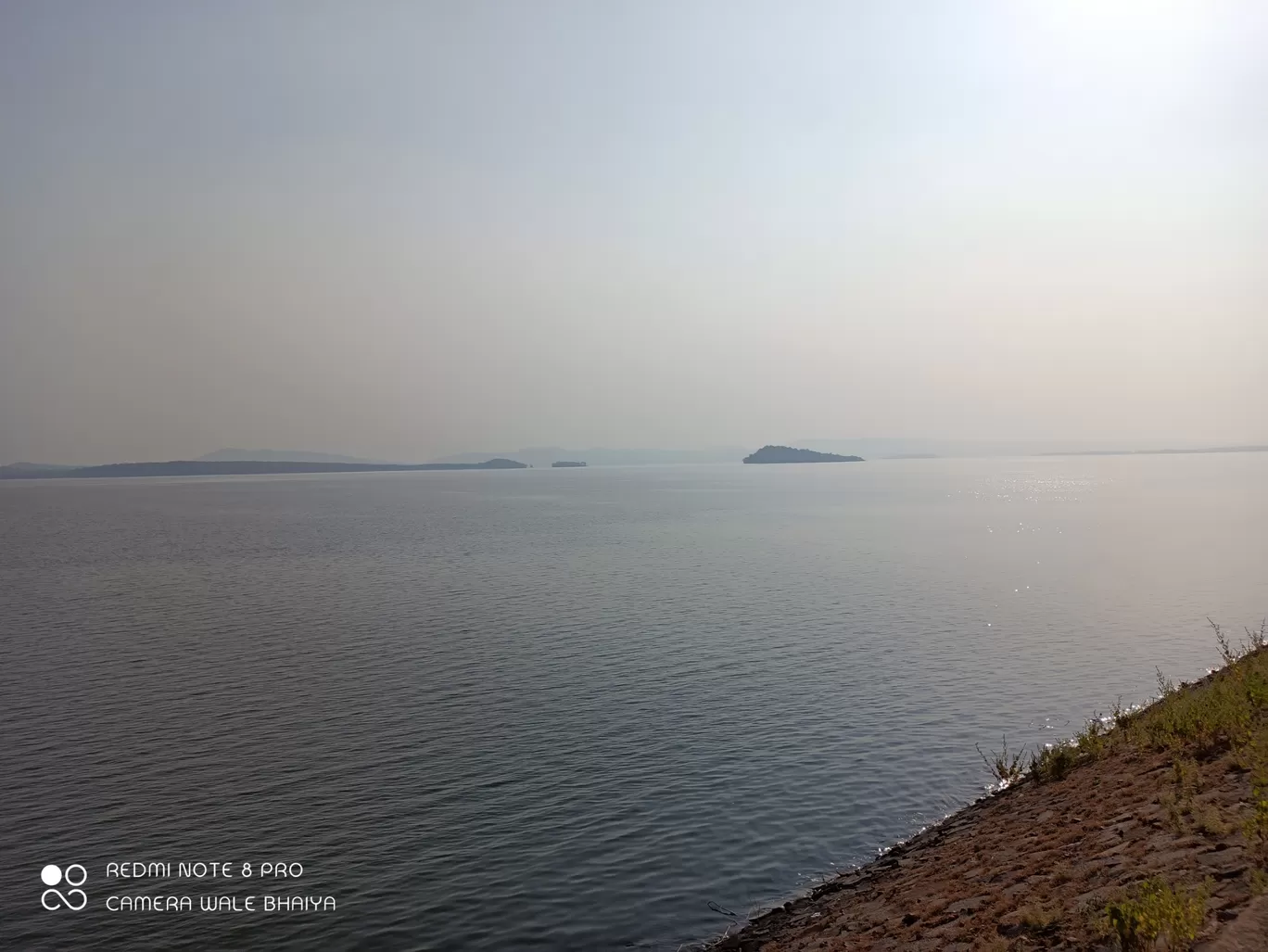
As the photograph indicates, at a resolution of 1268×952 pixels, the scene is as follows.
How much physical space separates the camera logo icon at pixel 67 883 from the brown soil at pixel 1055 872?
56.4 feet

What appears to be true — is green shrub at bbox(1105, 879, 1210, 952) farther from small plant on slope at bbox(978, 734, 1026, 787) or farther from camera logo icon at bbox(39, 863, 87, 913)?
camera logo icon at bbox(39, 863, 87, 913)

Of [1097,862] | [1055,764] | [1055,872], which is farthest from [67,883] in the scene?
[1055,764]

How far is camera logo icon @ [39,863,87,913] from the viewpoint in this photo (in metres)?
20.7

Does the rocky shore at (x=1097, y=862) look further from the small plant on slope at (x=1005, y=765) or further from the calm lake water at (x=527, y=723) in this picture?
the calm lake water at (x=527, y=723)

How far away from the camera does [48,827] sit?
A: 24.6m

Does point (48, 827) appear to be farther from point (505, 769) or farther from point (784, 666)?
point (784, 666)

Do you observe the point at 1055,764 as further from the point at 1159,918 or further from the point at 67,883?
the point at 67,883

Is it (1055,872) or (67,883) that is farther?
(67,883)

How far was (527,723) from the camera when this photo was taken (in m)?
34.0

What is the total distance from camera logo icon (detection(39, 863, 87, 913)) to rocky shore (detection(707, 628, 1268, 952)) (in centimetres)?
1693

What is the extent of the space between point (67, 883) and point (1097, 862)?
84.8 ft

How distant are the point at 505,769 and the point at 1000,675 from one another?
86.6 ft

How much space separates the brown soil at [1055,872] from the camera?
12484mm

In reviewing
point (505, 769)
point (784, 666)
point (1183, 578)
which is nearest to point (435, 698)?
point (505, 769)
